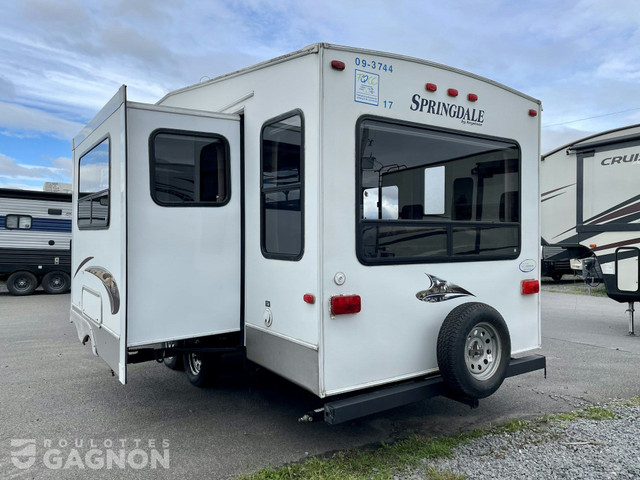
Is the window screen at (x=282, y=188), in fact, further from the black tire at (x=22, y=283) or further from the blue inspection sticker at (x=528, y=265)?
the black tire at (x=22, y=283)

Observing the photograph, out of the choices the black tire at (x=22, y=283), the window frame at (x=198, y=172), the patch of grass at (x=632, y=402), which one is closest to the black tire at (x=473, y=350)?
the patch of grass at (x=632, y=402)

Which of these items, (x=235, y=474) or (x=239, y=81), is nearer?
(x=235, y=474)

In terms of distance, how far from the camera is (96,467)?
3.48 metres

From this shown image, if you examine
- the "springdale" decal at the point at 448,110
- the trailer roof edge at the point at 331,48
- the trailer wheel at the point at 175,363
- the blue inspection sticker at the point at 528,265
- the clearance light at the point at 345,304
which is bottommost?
the trailer wheel at the point at 175,363

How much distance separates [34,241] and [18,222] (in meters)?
0.62

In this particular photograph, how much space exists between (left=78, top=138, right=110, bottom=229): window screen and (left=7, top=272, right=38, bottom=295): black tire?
9.88 m

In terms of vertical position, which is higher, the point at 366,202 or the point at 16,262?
the point at 366,202

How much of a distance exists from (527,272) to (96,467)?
3749 millimetres

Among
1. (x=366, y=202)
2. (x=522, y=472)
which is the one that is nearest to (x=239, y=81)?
(x=366, y=202)


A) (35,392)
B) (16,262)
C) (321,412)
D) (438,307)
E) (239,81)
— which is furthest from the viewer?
(16,262)

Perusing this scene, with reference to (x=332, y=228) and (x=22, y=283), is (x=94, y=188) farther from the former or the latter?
(x=22, y=283)

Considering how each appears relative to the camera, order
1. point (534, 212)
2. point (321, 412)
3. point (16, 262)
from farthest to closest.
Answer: point (16, 262) → point (534, 212) → point (321, 412)

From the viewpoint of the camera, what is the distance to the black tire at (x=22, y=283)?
1330 centimetres

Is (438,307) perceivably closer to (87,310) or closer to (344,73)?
(344,73)
